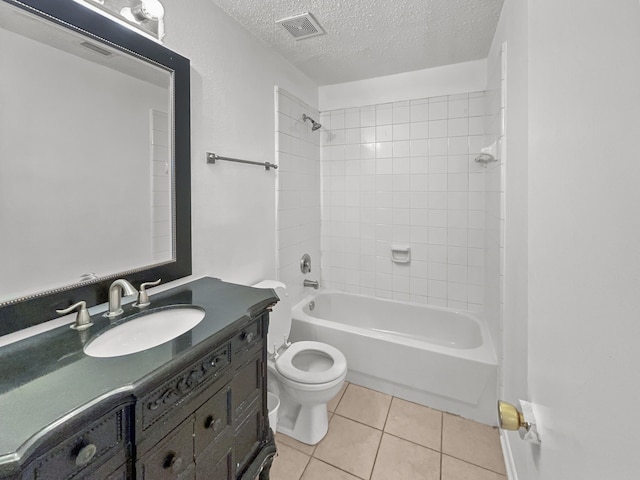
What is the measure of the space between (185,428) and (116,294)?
1.78 ft

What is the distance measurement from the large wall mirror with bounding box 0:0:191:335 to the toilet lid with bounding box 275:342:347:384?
81 centimetres

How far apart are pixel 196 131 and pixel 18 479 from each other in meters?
1.37

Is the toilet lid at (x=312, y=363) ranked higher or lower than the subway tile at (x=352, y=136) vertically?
lower

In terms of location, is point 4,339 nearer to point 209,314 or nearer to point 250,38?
point 209,314

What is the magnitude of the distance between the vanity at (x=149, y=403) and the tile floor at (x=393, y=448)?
41 centimetres

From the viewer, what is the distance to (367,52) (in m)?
2.13

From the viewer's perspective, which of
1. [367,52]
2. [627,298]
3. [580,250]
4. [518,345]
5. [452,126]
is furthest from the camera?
[452,126]

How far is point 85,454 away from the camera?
64 cm

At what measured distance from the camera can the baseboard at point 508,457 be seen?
139cm

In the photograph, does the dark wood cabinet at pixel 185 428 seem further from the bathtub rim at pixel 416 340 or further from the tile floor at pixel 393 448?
the bathtub rim at pixel 416 340

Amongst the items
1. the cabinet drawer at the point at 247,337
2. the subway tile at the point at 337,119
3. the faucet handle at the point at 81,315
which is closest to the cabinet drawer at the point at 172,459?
the cabinet drawer at the point at 247,337

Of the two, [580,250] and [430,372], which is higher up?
[580,250]

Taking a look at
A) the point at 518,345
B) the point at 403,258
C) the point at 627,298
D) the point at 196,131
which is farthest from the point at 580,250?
the point at 403,258

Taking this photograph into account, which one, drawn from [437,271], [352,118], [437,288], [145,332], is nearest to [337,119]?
[352,118]
